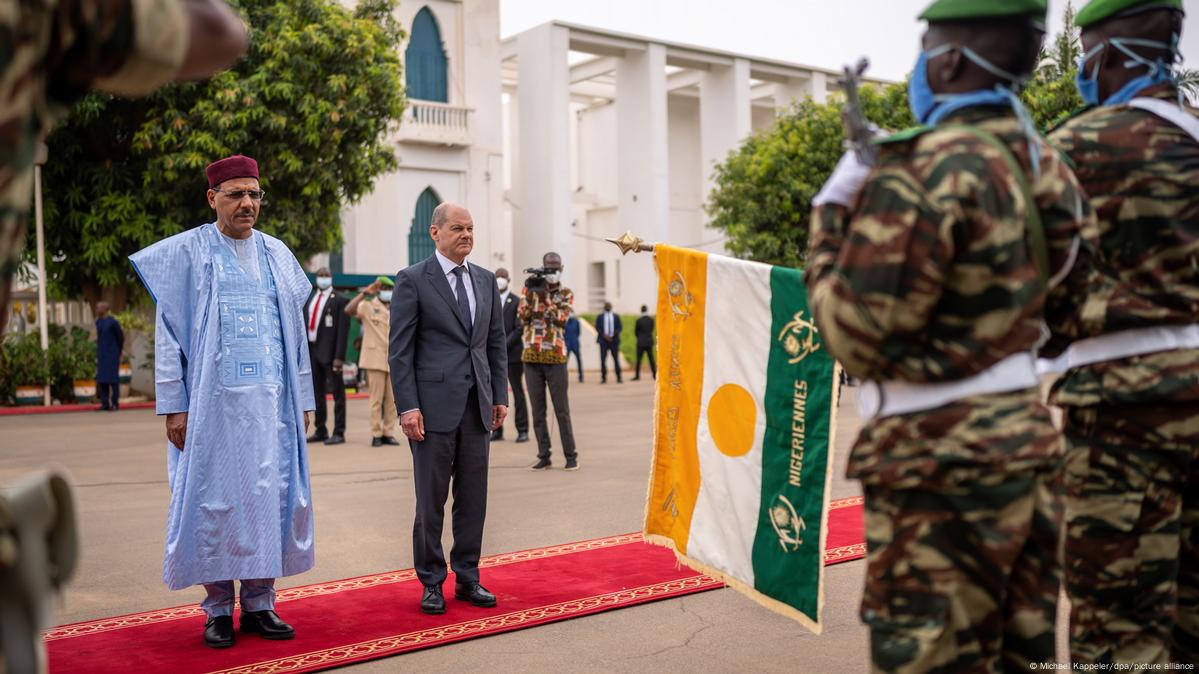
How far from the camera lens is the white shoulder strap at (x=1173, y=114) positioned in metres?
3.09

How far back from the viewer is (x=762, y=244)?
28297 mm

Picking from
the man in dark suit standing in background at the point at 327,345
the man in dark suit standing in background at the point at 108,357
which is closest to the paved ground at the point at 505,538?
the man in dark suit standing in background at the point at 327,345

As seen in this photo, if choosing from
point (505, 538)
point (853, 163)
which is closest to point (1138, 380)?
point (853, 163)

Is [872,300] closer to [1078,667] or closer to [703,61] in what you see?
[1078,667]

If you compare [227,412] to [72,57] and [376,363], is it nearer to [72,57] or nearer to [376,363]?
[72,57]

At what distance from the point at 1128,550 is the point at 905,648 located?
0.98 m

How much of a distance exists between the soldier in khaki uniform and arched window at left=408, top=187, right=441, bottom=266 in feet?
56.4

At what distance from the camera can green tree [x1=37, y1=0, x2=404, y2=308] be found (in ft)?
63.8

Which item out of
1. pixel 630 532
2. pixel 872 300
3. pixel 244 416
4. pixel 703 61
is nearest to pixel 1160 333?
pixel 872 300

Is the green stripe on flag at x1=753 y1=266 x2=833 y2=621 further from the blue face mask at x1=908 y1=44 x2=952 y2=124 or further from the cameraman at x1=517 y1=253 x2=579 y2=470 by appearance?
the cameraman at x1=517 y1=253 x2=579 y2=470

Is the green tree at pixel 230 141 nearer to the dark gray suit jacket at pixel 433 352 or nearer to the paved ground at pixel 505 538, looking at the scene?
the paved ground at pixel 505 538

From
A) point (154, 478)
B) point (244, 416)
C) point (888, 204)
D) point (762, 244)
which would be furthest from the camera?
point (762, 244)

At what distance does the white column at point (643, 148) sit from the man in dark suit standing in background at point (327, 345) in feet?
73.4

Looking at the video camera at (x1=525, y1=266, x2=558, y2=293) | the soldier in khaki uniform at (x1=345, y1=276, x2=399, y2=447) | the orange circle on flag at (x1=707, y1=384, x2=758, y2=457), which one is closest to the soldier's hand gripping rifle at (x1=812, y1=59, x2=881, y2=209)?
the orange circle on flag at (x1=707, y1=384, x2=758, y2=457)
